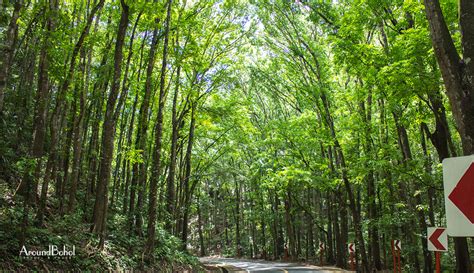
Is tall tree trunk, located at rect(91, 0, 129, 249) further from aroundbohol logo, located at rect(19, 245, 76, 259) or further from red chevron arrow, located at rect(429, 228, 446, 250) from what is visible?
red chevron arrow, located at rect(429, 228, 446, 250)

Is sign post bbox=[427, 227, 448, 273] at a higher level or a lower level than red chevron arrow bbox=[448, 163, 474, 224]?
lower

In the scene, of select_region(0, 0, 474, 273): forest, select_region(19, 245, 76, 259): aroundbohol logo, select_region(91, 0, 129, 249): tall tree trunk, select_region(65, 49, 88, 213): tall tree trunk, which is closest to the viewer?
select_region(19, 245, 76, 259): aroundbohol logo

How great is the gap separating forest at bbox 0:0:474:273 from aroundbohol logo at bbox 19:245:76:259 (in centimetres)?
8

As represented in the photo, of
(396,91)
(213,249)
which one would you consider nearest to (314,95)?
(396,91)

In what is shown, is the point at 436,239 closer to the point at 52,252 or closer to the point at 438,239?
the point at 438,239

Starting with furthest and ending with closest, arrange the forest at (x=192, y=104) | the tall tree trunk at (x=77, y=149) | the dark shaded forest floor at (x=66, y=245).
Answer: the tall tree trunk at (x=77, y=149) < the forest at (x=192, y=104) < the dark shaded forest floor at (x=66, y=245)

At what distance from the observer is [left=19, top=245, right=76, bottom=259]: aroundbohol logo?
25.2 ft

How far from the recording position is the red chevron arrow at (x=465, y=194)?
2848 mm

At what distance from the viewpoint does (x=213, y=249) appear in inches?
2181

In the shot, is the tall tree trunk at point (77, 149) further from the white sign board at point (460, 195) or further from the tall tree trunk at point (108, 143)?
the white sign board at point (460, 195)

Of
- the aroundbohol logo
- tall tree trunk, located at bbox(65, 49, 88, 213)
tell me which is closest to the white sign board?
the aroundbohol logo

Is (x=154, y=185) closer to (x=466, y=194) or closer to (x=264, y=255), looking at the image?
(x=466, y=194)

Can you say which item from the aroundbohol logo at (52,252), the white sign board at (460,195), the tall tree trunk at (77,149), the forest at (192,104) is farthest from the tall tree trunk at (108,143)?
the white sign board at (460,195)

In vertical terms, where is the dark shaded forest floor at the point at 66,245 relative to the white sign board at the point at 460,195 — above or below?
below
